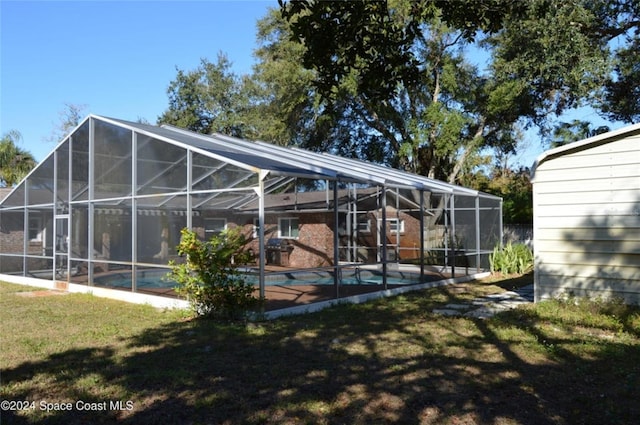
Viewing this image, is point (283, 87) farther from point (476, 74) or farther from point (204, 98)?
point (204, 98)

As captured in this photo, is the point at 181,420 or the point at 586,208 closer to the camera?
the point at 181,420

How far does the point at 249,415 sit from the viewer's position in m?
3.95

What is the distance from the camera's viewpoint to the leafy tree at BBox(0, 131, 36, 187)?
21.8 metres

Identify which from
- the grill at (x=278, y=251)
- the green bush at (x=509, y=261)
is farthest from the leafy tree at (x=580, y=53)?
the grill at (x=278, y=251)

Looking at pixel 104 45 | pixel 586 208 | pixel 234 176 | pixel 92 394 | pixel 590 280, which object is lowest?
pixel 92 394

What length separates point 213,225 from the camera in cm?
1052

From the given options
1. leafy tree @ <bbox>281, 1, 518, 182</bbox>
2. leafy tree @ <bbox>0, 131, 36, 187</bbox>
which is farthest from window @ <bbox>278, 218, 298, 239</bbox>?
leafy tree @ <bbox>0, 131, 36, 187</bbox>

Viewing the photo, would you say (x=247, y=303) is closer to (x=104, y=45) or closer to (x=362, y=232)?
(x=104, y=45)

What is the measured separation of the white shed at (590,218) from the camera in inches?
299

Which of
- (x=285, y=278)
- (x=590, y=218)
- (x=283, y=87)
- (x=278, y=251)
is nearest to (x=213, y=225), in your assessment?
(x=285, y=278)

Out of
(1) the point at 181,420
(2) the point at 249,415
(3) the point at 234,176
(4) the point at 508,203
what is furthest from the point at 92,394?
(4) the point at 508,203

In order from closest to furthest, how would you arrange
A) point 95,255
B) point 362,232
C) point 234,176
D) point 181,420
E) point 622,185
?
point 181,420, point 622,185, point 234,176, point 95,255, point 362,232

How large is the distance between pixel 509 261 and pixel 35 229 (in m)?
14.2

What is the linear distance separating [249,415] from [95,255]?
30.1 ft
